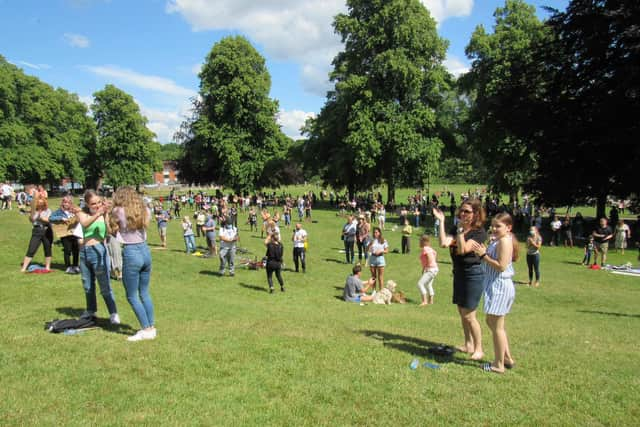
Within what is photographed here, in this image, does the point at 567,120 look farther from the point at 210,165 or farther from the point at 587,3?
the point at 210,165

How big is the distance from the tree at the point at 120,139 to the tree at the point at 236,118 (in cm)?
1513

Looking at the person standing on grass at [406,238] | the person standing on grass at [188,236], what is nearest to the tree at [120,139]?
the person standing on grass at [188,236]

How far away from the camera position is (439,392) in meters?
4.41

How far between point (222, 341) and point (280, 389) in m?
1.67

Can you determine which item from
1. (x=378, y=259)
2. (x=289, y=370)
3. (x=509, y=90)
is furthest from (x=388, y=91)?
(x=289, y=370)

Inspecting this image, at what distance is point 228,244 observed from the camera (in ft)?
44.6

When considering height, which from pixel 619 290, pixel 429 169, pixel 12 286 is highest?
pixel 429 169

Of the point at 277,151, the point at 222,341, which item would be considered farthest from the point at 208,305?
the point at 277,151

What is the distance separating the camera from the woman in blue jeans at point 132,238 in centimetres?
535

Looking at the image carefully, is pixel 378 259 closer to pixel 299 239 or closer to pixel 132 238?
pixel 299 239

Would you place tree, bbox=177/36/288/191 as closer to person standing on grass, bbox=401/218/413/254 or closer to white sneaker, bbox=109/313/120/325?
person standing on grass, bbox=401/218/413/254

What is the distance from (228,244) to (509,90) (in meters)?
21.0

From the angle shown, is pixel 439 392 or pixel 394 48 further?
pixel 394 48

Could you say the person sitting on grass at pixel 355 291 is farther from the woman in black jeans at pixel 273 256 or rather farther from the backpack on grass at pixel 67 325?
the backpack on grass at pixel 67 325
